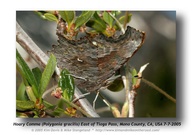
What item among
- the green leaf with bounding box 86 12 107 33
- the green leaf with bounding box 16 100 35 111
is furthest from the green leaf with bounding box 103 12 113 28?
the green leaf with bounding box 16 100 35 111

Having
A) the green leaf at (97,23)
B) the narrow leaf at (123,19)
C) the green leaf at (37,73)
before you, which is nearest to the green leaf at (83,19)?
the green leaf at (97,23)

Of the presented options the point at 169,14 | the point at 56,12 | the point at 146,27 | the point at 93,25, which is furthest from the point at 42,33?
the point at 169,14

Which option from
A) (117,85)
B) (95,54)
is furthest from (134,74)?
(95,54)

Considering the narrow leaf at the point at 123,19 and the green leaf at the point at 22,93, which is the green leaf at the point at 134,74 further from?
the green leaf at the point at 22,93

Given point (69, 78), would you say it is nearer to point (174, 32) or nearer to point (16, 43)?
point (16, 43)

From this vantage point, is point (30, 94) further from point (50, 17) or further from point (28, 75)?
point (50, 17)
